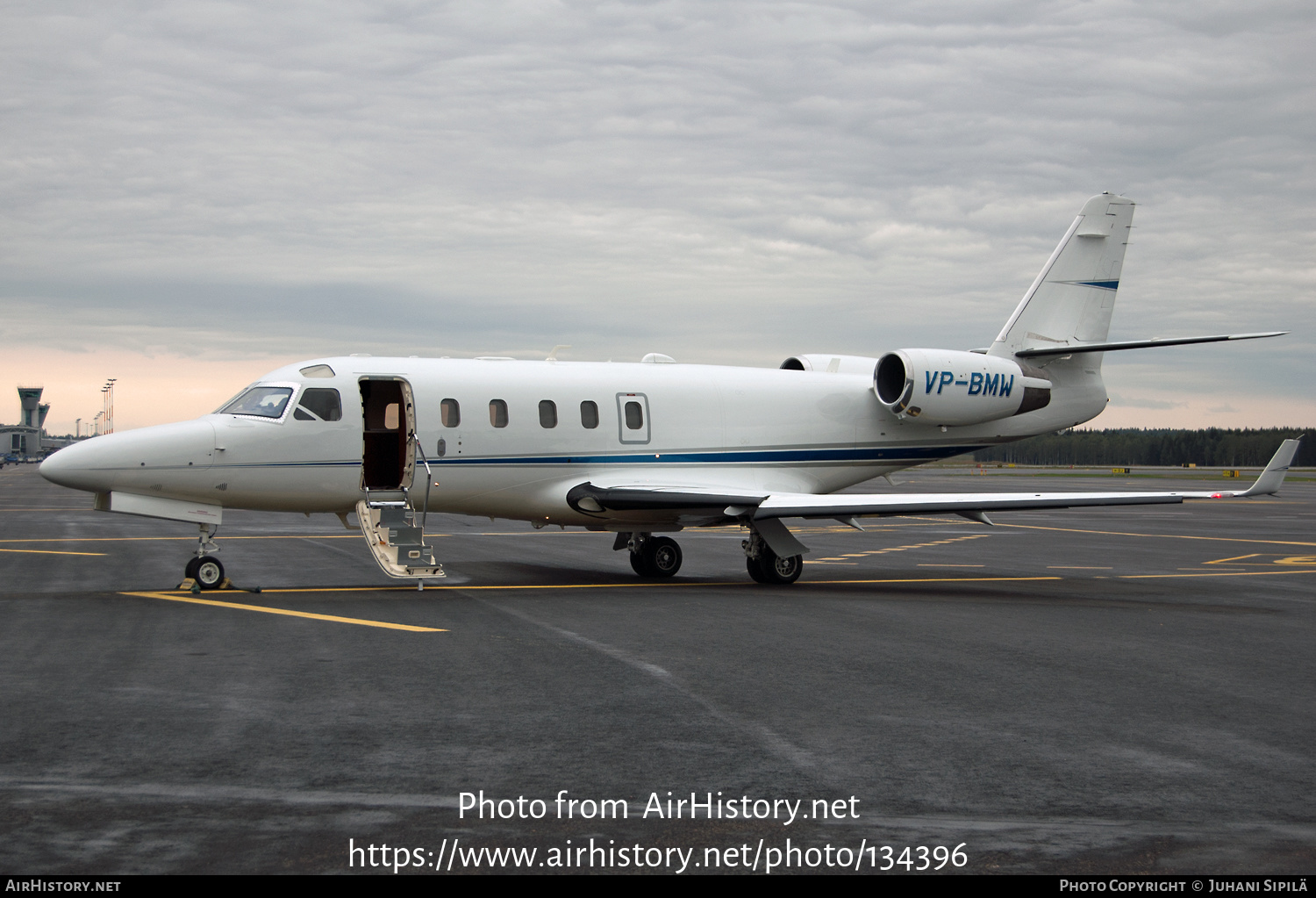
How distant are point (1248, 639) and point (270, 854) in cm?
1055

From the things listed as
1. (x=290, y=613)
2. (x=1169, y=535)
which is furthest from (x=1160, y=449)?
(x=290, y=613)

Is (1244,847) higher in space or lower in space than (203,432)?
lower

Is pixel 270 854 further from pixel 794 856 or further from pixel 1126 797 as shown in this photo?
pixel 1126 797

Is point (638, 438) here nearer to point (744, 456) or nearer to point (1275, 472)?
point (744, 456)

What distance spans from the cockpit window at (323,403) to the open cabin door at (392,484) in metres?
0.38

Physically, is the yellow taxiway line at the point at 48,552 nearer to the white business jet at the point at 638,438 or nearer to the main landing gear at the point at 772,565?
the white business jet at the point at 638,438

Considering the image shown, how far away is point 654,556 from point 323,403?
5797mm

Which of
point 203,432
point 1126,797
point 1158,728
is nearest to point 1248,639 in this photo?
point 1158,728

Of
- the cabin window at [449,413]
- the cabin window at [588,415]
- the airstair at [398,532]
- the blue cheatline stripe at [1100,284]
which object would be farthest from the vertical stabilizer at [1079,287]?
the airstair at [398,532]

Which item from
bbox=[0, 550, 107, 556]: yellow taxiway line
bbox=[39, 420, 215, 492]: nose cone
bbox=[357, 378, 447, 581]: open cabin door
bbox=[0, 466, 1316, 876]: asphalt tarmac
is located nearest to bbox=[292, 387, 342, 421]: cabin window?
bbox=[357, 378, 447, 581]: open cabin door

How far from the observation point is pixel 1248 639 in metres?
11.9

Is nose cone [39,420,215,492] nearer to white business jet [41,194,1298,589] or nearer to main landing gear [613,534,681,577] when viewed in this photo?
white business jet [41,194,1298,589]

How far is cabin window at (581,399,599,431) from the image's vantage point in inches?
697

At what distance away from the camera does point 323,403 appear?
16.0 m
